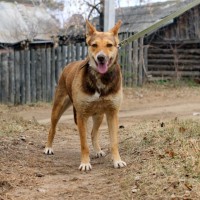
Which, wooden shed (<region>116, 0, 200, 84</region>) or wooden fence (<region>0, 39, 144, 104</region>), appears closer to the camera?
wooden fence (<region>0, 39, 144, 104</region>)

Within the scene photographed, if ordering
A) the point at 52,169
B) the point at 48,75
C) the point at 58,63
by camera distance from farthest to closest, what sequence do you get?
the point at 58,63, the point at 48,75, the point at 52,169

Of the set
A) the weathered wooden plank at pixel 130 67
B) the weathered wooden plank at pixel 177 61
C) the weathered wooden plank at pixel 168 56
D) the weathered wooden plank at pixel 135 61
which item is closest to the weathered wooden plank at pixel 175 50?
the weathered wooden plank at pixel 168 56

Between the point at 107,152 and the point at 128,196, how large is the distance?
237 centimetres

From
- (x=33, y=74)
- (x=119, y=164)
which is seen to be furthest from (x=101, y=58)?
(x=33, y=74)

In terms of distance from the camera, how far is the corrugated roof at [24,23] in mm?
21328

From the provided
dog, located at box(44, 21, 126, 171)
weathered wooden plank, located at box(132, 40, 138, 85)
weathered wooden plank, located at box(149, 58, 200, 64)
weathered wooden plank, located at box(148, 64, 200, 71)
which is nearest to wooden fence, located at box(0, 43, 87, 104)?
weathered wooden plank, located at box(132, 40, 138, 85)

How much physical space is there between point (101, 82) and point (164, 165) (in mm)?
1341

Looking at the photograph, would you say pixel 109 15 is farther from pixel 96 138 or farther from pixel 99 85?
pixel 99 85

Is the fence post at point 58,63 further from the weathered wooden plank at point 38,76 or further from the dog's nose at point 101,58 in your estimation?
the dog's nose at point 101,58

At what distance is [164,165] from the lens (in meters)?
4.86

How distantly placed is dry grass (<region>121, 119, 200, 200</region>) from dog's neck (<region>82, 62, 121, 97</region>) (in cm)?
89

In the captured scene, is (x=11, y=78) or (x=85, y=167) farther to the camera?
(x=11, y=78)

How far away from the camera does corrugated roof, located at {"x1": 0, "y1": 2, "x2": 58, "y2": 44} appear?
21.3m

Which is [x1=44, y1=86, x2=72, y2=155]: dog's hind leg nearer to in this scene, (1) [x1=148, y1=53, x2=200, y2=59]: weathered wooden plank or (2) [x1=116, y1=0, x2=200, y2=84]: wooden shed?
(2) [x1=116, y1=0, x2=200, y2=84]: wooden shed
